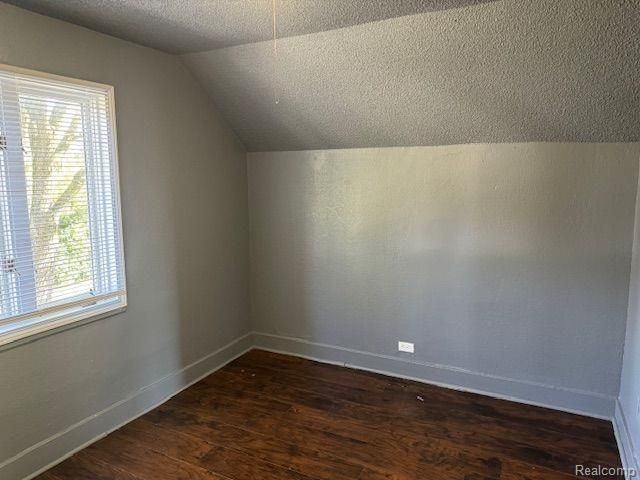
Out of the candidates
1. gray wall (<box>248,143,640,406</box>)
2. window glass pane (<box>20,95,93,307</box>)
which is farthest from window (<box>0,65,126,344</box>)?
gray wall (<box>248,143,640,406</box>)

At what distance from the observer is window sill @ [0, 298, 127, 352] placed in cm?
211

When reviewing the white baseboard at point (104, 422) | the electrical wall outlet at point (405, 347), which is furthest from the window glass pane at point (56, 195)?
the electrical wall outlet at point (405, 347)

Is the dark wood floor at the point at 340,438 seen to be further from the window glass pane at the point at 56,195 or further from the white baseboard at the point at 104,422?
the window glass pane at the point at 56,195

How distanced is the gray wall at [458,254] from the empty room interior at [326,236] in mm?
15

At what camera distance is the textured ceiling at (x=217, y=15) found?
6.66 feet

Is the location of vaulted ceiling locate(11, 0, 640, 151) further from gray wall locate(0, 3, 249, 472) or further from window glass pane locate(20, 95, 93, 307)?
window glass pane locate(20, 95, 93, 307)

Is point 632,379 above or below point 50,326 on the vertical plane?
below

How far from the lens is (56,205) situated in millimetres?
2279

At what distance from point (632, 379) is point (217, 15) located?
108 inches

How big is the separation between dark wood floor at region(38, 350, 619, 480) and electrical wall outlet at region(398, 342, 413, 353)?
0.23 meters

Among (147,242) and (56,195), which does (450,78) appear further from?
(56,195)

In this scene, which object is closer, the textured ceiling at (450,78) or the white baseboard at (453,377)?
the textured ceiling at (450,78)

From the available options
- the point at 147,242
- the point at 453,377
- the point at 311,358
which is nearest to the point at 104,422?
the point at 147,242

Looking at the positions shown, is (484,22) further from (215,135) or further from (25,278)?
(25,278)
